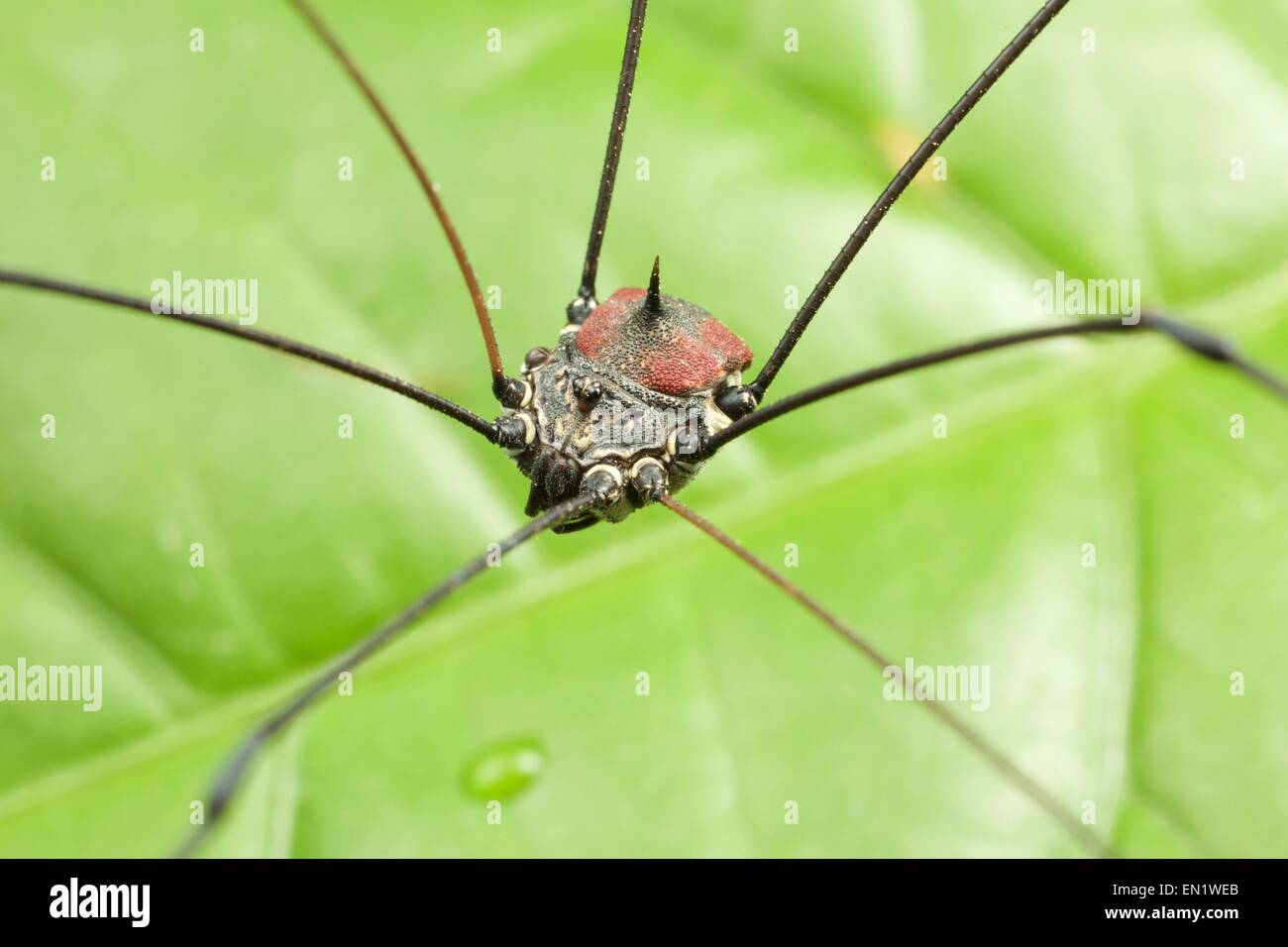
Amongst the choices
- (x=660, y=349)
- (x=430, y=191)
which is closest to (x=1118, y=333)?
(x=660, y=349)

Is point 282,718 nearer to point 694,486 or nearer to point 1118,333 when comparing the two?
point 694,486

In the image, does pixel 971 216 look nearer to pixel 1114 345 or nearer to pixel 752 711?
pixel 1114 345

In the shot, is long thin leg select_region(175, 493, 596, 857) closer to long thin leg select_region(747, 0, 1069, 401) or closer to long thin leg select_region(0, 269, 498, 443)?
long thin leg select_region(0, 269, 498, 443)

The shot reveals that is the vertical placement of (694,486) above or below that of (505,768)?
above

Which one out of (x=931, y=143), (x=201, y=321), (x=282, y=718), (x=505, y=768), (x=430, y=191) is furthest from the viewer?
(x=505, y=768)

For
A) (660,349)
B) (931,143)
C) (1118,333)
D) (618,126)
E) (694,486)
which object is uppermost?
(618,126)

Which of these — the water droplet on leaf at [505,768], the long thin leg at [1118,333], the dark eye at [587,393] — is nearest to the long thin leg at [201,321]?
the dark eye at [587,393]

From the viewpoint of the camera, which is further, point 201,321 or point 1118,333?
point 201,321

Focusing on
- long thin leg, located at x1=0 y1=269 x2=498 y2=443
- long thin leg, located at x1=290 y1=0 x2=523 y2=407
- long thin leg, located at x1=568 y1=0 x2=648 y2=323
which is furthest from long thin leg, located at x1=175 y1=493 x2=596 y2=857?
long thin leg, located at x1=568 y1=0 x2=648 y2=323

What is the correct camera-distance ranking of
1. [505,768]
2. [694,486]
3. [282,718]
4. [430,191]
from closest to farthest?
[282,718], [430,191], [505,768], [694,486]

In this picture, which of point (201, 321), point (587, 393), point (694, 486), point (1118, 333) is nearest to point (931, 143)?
point (1118, 333)
